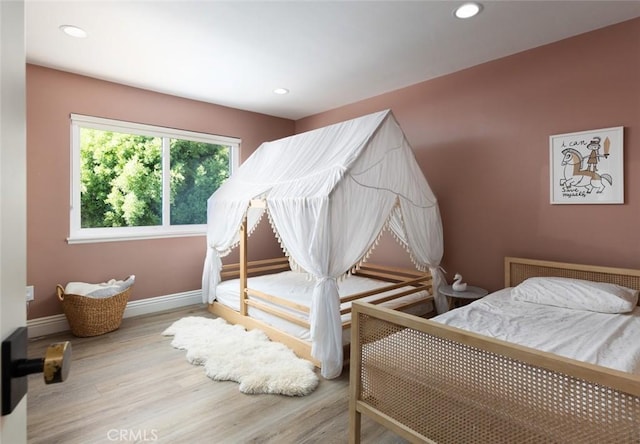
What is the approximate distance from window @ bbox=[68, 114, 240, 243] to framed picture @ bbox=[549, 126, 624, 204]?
364 centimetres

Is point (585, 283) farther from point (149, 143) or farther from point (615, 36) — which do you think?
point (149, 143)

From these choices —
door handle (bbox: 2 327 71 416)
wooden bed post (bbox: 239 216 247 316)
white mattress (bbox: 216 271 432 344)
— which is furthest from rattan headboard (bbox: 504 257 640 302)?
door handle (bbox: 2 327 71 416)

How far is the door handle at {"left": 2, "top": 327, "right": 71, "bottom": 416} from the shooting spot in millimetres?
483

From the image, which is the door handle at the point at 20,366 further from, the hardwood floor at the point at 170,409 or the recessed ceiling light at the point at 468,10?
the recessed ceiling light at the point at 468,10

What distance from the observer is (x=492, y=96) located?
10.4ft

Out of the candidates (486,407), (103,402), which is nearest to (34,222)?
(103,402)

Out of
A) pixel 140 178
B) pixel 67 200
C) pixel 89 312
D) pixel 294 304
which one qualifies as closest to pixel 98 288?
pixel 89 312

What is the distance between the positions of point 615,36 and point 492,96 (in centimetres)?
90

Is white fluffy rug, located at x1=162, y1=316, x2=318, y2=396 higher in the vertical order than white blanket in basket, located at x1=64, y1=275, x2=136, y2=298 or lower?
lower

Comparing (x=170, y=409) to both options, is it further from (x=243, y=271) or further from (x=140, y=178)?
(x=140, y=178)

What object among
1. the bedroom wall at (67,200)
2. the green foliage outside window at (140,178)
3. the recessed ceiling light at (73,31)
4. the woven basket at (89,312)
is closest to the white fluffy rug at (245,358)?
the woven basket at (89,312)

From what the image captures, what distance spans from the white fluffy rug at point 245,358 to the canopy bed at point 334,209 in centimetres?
14

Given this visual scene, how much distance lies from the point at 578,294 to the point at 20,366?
2948 millimetres

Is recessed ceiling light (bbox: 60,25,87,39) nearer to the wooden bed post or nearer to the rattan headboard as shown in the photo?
the wooden bed post
